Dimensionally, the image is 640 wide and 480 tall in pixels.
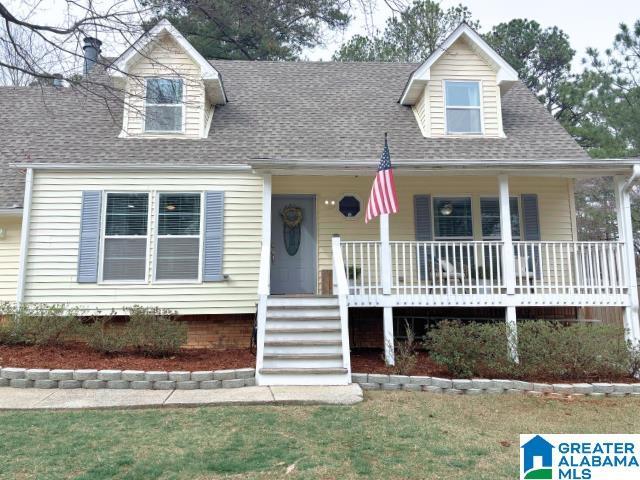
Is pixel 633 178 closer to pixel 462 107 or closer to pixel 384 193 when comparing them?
pixel 462 107

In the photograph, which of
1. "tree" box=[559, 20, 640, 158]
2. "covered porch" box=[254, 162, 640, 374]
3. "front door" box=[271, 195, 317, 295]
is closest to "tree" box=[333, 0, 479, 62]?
"covered porch" box=[254, 162, 640, 374]

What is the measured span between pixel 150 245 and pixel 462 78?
744 centimetres

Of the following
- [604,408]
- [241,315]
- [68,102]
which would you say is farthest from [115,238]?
[604,408]

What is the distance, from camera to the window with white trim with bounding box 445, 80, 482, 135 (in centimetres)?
993

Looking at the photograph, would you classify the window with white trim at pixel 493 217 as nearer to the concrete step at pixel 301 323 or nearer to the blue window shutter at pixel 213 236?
the concrete step at pixel 301 323

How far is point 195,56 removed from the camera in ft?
32.0

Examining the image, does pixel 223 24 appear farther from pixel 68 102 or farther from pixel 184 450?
pixel 68 102

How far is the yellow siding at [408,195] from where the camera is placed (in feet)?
31.4

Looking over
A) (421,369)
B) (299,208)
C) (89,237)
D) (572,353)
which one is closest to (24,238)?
(89,237)

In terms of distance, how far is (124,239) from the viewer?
8766mm

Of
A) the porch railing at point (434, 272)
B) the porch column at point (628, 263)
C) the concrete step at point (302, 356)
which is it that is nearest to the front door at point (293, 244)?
the porch railing at point (434, 272)

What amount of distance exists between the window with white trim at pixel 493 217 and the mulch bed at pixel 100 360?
550cm

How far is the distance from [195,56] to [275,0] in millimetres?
4849

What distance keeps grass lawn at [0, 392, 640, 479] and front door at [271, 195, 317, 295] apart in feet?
13.1
